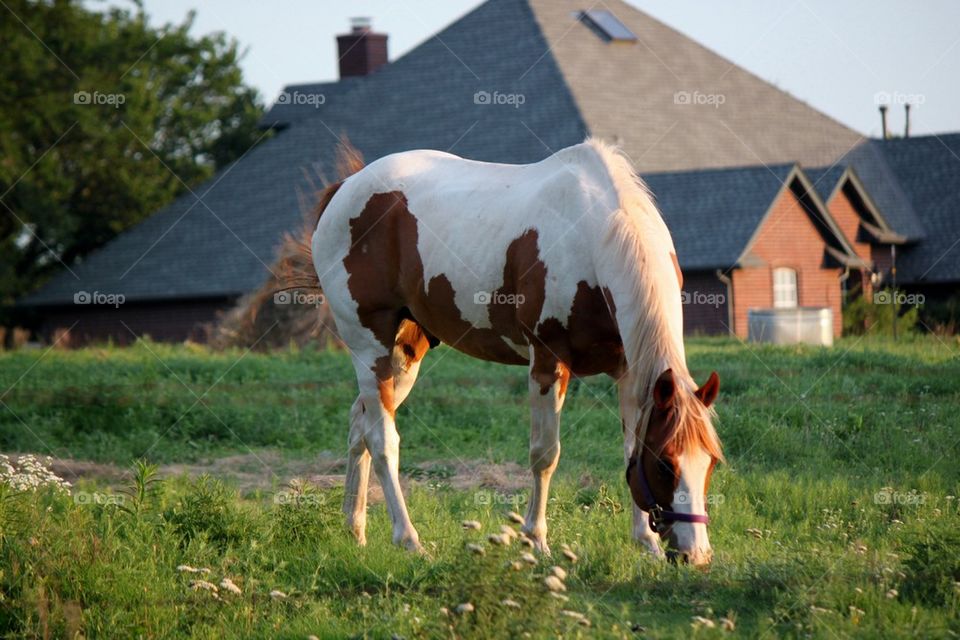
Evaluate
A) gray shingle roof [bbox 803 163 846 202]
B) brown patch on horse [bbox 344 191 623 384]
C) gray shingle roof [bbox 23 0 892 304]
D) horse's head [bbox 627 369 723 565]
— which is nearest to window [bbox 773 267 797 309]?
gray shingle roof [bbox 803 163 846 202]

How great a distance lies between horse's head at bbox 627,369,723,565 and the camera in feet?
17.5

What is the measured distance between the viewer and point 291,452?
10656mm

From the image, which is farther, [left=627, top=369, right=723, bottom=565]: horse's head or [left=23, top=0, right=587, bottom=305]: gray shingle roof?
[left=23, top=0, right=587, bottom=305]: gray shingle roof

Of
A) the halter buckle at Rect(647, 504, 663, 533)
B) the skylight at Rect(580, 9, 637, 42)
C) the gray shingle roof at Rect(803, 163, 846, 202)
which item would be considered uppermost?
the skylight at Rect(580, 9, 637, 42)

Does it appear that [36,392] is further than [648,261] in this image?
Yes

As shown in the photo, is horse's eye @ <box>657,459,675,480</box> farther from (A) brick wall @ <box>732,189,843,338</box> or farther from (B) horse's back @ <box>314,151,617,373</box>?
(A) brick wall @ <box>732,189,843,338</box>

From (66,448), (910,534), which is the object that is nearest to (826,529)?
(910,534)

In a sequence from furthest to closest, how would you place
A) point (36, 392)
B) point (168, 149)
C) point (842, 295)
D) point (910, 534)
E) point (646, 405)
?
1. point (168, 149)
2. point (842, 295)
3. point (36, 392)
4. point (910, 534)
5. point (646, 405)

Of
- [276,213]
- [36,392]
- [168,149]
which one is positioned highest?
[168,149]

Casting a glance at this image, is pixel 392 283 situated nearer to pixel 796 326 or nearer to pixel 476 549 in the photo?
pixel 476 549

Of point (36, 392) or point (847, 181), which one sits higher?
point (847, 181)

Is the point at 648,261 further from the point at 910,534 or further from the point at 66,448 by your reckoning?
the point at 66,448

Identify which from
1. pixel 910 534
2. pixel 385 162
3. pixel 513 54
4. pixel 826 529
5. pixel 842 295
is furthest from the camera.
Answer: pixel 513 54

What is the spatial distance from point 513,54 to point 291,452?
22.0 meters
